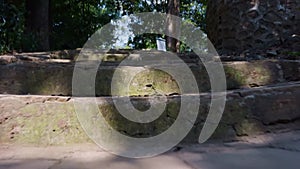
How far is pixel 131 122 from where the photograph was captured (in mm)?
1711

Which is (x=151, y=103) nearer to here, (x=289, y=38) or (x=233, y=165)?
(x=233, y=165)

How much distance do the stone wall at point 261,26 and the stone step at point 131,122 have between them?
2.23 meters

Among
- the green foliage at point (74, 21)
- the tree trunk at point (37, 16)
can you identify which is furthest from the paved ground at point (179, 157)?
the green foliage at point (74, 21)

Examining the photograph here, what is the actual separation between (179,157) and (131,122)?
1.13ft

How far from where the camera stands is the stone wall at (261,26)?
4215mm

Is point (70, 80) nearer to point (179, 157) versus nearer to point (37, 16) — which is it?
point (179, 157)

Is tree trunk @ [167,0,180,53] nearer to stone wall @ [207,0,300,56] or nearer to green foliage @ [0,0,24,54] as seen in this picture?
stone wall @ [207,0,300,56]

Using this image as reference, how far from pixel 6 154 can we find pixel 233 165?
104 centimetres

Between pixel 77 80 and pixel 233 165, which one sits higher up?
pixel 77 80

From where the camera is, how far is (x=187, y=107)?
5.83 feet

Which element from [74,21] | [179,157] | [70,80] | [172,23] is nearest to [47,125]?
[70,80]

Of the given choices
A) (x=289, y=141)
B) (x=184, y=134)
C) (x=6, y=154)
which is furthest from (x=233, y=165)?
(x=6, y=154)

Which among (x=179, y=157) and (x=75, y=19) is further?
(x=75, y=19)

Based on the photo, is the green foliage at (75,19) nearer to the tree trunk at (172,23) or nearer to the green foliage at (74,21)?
the green foliage at (74,21)
